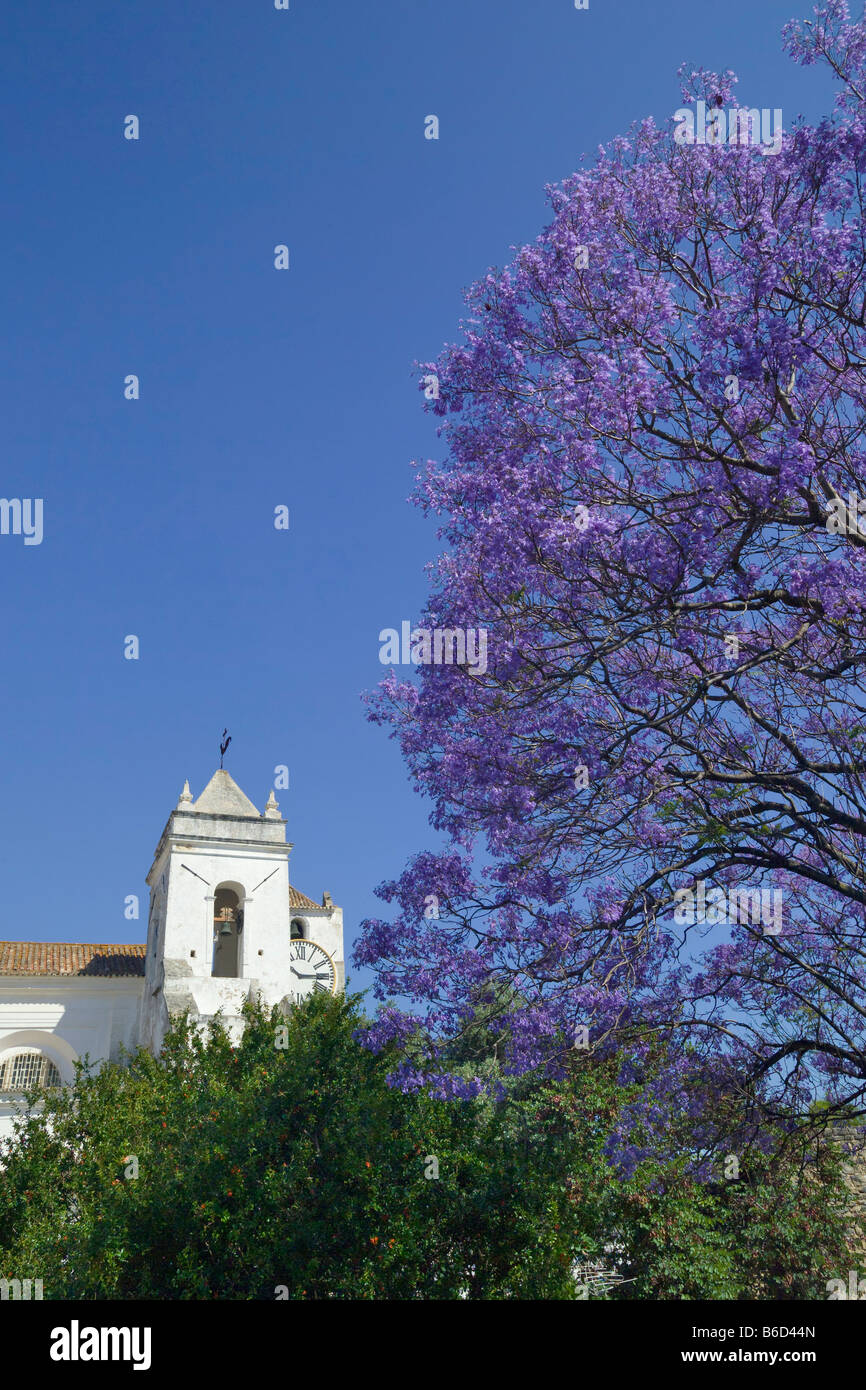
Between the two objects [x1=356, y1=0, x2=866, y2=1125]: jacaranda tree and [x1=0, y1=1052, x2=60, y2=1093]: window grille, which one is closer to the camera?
[x1=356, y1=0, x2=866, y2=1125]: jacaranda tree

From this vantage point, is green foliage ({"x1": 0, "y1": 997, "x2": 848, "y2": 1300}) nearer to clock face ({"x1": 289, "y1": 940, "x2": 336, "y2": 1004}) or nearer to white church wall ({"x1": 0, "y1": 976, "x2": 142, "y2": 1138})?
white church wall ({"x1": 0, "y1": 976, "x2": 142, "y2": 1138})

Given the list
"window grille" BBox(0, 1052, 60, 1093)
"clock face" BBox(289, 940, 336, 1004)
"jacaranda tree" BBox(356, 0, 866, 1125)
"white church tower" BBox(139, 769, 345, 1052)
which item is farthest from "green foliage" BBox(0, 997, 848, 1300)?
"clock face" BBox(289, 940, 336, 1004)

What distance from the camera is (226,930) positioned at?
2852 cm

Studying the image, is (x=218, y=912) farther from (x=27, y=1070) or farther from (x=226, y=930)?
(x=27, y=1070)

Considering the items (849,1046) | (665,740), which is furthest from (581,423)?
(849,1046)

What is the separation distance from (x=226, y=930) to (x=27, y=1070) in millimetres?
6830

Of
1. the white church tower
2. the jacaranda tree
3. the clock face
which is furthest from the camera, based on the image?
the clock face

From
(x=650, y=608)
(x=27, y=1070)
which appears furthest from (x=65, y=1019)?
(x=650, y=608)

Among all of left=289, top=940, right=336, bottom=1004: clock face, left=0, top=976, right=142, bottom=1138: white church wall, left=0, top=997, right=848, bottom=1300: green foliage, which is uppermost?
left=289, top=940, right=336, bottom=1004: clock face

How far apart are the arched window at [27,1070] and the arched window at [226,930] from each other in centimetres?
531

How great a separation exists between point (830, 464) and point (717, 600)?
1514 millimetres

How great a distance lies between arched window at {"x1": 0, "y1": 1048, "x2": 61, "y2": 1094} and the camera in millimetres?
28656

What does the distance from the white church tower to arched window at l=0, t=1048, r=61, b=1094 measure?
2.84m

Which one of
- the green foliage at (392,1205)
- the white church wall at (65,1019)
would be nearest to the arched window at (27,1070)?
the white church wall at (65,1019)
